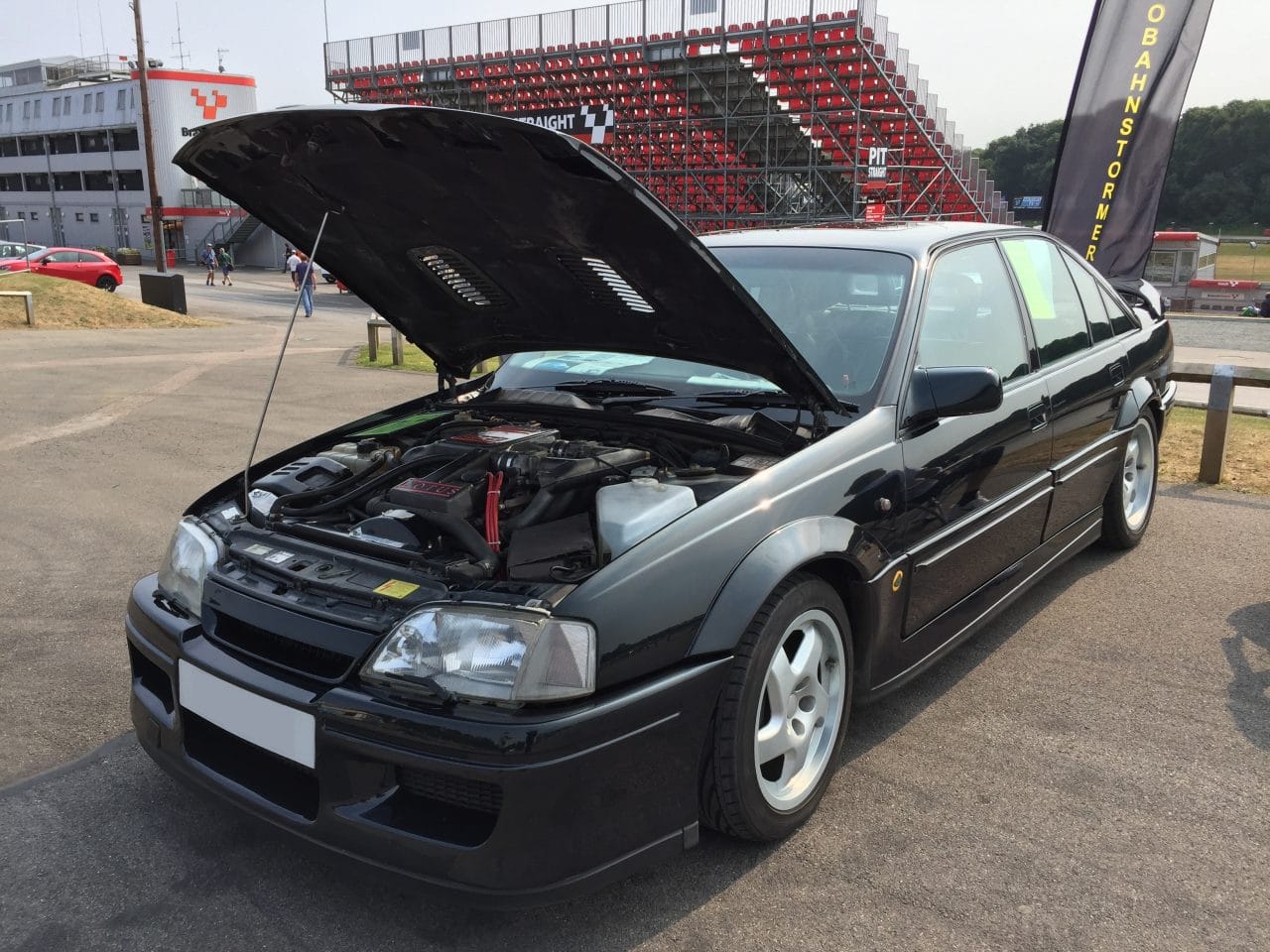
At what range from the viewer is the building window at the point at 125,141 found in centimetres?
5766

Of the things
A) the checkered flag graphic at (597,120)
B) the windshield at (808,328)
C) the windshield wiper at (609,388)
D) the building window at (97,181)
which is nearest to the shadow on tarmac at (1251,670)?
the windshield at (808,328)

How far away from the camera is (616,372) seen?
11.9 ft

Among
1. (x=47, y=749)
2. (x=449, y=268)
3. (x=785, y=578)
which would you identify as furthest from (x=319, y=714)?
(x=449, y=268)

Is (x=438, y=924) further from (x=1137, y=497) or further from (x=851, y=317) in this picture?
(x=1137, y=497)

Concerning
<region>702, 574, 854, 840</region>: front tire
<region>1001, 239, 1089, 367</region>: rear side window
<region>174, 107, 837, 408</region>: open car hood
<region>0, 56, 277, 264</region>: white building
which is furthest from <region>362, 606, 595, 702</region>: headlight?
<region>0, 56, 277, 264</region>: white building

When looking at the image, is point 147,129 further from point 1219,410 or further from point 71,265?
point 1219,410

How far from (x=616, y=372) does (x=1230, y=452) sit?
228 inches

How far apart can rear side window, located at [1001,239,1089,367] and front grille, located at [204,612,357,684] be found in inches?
116

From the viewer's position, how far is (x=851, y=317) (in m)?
3.35

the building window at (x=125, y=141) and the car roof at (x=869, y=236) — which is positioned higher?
the building window at (x=125, y=141)

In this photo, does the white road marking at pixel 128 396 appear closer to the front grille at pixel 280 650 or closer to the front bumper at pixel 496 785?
the front grille at pixel 280 650

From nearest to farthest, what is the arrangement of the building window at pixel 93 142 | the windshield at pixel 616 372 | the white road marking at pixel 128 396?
the windshield at pixel 616 372 < the white road marking at pixel 128 396 < the building window at pixel 93 142

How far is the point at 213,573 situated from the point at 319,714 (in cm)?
65

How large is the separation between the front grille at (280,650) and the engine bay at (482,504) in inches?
5.1
